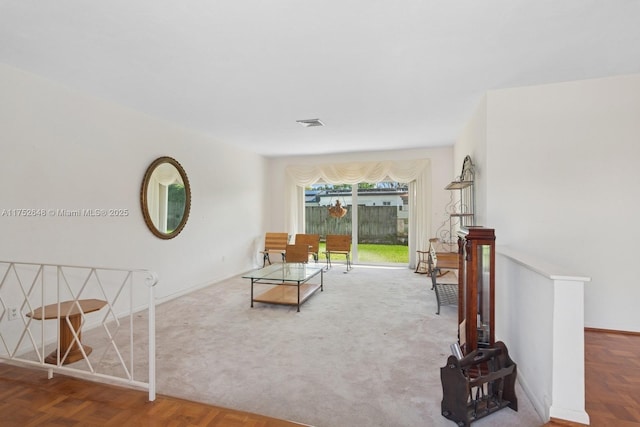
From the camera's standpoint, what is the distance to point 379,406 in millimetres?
1858

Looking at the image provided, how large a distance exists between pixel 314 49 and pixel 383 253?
5.03 metres

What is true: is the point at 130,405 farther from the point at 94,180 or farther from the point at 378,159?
the point at 378,159

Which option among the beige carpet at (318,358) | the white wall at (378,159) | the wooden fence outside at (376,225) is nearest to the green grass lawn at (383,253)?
the wooden fence outside at (376,225)

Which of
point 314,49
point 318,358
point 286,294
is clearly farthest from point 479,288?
point 286,294

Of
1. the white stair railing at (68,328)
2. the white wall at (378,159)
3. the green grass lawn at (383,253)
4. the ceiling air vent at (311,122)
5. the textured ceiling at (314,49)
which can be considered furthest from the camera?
the green grass lawn at (383,253)

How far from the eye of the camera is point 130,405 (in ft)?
5.74

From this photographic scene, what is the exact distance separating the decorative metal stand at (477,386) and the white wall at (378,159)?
408 centimetres

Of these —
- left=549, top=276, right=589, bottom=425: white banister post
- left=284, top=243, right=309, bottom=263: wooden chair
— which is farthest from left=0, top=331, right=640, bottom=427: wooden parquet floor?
left=284, top=243, right=309, bottom=263: wooden chair

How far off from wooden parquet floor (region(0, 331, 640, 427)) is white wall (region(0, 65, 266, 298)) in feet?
4.00

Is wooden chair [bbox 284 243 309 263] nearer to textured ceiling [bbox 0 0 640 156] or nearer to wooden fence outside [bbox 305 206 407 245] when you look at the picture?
wooden fence outside [bbox 305 206 407 245]

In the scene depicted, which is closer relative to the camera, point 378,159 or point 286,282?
point 286,282

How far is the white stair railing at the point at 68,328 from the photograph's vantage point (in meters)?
2.03

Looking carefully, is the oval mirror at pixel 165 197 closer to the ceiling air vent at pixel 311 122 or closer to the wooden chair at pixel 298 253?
the wooden chair at pixel 298 253

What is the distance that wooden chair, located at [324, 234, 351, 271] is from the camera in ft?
20.1
